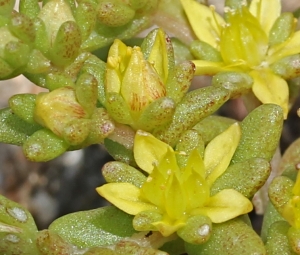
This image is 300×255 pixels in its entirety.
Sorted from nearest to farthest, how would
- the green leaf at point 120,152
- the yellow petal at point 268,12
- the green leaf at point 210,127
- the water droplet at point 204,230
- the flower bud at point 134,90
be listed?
the water droplet at point 204,230, the flower bud at point 134,90, the green leaf at point 120,152, the green leaf at point 210,127, the yellow petal at point 268,12

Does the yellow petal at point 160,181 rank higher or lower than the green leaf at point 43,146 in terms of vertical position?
lower

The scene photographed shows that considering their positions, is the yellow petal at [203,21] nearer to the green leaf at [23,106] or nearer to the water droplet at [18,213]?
the green leaf at [23,106]

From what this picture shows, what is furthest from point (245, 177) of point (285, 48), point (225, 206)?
point (285, 48)

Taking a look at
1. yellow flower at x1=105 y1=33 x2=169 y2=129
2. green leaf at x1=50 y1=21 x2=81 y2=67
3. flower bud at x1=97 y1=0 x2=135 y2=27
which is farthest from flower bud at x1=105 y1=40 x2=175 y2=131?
flower bud at x1=97 y1=0 x2=135 y2=27

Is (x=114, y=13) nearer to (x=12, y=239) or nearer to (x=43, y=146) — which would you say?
→ (x=43, y=146)

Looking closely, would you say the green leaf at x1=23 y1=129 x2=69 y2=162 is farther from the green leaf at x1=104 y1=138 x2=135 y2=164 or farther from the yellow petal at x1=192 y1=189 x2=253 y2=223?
the yellow petal at x1=192 y1=189 x2=253 y2=223

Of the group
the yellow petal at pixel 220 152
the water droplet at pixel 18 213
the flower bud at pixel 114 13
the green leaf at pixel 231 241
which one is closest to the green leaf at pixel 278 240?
the green leaf at pixel 231 241
